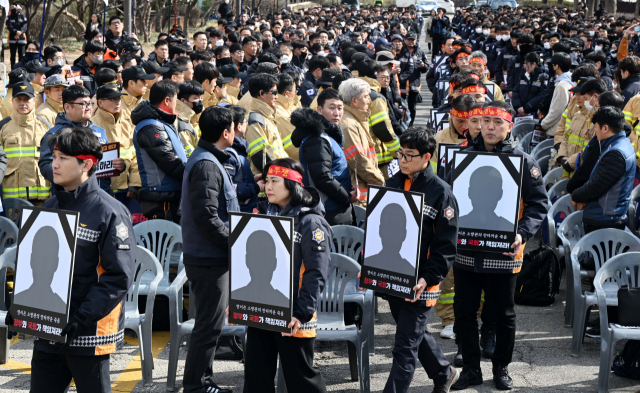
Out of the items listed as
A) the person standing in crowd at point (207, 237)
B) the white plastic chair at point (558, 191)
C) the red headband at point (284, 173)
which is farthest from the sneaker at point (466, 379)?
the white plastic chair at point (558, 191)

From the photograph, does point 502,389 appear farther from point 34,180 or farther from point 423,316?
point 34,180

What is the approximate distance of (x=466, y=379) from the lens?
506cm

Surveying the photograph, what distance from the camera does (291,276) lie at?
12.9 feet

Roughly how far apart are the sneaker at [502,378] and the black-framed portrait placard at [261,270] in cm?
183

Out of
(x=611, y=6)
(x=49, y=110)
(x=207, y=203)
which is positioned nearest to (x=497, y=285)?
(x=207, y=203)

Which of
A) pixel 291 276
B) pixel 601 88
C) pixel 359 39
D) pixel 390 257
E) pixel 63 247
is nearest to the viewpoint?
pixel 63 247

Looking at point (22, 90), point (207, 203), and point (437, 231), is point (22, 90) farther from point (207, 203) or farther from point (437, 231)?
point (437, 231)

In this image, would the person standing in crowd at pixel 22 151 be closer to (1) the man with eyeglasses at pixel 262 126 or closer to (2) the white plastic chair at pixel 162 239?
(2) the white plastic chair at pixel 162 239

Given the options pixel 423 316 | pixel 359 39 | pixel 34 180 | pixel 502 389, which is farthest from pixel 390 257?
pixel 359 39

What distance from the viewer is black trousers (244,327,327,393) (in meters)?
4.17

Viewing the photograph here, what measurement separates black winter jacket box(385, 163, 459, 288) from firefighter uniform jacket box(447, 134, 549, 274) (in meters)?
0.50

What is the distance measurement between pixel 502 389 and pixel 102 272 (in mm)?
2837

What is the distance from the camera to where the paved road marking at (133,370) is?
5.14m

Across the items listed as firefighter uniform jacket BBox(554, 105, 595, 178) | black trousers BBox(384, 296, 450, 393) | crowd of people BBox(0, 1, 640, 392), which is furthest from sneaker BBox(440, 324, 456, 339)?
firefighter uniform jacket BBox(554, 105, 595, 178)
